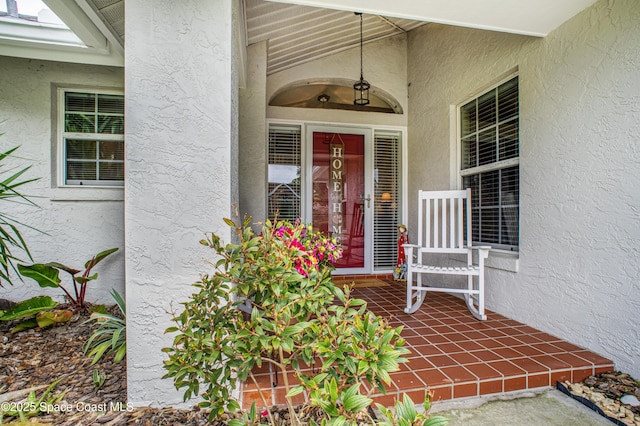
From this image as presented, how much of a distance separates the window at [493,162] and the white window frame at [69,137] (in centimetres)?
365

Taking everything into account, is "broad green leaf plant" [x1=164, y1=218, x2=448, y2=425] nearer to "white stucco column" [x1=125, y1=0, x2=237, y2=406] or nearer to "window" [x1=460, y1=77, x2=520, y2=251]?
"white stucco column" [x1=125, y1=0, x2=237, y2=406]

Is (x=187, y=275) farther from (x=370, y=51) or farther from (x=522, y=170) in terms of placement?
(x=370, y=51)

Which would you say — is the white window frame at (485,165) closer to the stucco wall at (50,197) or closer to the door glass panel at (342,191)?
the door glass panel at (342,191)

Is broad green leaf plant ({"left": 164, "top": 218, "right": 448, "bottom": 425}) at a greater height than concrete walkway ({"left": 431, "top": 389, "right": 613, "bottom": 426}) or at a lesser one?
greater

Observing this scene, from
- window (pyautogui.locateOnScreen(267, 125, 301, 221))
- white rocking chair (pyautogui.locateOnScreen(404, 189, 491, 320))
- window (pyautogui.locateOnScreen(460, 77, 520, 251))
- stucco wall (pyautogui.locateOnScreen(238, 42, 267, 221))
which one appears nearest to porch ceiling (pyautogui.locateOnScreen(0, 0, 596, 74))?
stucco wall (pyautogui.locateOnScreen(238, 42, 267, 221))

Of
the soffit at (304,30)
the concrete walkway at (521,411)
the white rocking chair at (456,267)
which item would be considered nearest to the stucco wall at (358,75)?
the soffit at (304,30)

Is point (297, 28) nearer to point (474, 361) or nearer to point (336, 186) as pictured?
point (336, 186)

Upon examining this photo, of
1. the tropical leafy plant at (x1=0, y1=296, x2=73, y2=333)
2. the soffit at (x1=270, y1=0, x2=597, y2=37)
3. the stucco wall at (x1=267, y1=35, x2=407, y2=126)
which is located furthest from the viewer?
the stucco wall at (x1=267, y1=35, x2=407, y2=126)

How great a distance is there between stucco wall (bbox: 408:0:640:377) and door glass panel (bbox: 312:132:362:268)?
77.2 inches

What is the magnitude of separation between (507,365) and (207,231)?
6.36 ft

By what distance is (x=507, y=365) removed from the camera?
1893 mm

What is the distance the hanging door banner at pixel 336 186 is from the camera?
454cm

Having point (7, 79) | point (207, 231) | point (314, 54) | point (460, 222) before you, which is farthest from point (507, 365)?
point (7, 79)

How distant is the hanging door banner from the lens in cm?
454
